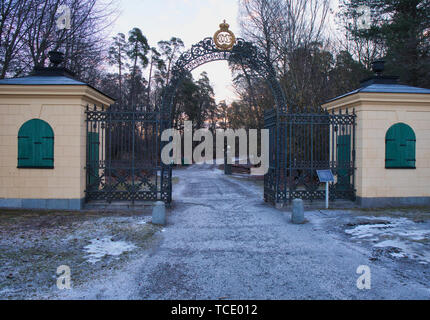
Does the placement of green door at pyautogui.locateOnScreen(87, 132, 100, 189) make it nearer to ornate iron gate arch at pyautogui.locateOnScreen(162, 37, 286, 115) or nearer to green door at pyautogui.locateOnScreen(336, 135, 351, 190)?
ornate iron gate arch at pyautogui.locateOnScreen(162, 37, 286, 115)

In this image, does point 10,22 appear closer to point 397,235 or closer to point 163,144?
point 163,144

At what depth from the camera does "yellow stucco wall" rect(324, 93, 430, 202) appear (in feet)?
33.9

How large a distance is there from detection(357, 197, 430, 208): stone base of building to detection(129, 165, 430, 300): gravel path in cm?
275

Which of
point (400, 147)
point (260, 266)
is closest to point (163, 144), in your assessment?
point (260, 266)

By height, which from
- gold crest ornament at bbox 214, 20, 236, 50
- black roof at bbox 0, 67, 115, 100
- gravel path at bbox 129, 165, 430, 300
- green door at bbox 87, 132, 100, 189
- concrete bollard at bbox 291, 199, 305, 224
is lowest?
gravel path at bbox 129, 165, 430, 300

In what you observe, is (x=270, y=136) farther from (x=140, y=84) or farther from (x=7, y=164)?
(x=140, y=84)

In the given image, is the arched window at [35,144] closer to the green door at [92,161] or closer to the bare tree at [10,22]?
the green door at [92,161]

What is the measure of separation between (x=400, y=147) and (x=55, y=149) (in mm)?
11142

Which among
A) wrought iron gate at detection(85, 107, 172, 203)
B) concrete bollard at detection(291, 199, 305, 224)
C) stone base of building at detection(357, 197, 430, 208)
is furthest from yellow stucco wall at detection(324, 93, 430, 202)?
wrought iron gate at detection(85, 107, 172, 203)

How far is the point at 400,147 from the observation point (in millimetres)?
10570

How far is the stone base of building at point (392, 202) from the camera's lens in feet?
34.1

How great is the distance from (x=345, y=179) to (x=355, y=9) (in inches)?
661

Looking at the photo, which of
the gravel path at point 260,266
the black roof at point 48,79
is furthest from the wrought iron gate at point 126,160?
the gravel path at point 260,266
